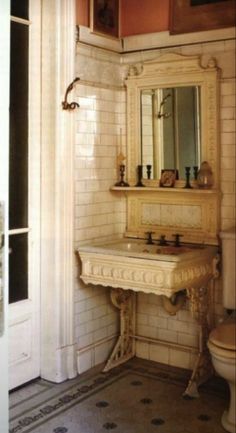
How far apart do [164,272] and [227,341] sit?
413mm

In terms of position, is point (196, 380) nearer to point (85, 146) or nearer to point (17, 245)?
point (17, 245)

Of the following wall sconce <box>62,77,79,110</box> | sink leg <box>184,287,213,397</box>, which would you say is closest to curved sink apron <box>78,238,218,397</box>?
sink leg <box>184,287,213,397</box>

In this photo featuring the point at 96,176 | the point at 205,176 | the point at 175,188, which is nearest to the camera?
the point at 205,176

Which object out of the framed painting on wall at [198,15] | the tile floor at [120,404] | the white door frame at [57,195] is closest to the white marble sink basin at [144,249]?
the white door frame at [57,195]

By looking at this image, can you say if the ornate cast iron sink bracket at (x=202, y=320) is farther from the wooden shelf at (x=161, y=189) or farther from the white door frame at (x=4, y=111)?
the white door frame at (x=4, y=111)

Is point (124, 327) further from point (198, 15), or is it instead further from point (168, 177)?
point (198, 15)

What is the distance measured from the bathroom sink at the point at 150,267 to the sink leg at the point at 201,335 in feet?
0.21

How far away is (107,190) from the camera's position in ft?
9.59

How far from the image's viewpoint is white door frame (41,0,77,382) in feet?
8.46

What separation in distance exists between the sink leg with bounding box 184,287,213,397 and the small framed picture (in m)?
0.55

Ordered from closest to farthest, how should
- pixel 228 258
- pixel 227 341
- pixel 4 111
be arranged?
1. pixel 4 111
2. pixel 227 341
3. pixel 228 258

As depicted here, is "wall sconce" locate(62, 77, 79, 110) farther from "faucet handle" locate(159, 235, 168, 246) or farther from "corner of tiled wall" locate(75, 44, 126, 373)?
"faucet handle" locate(159, 235, 168, 246)

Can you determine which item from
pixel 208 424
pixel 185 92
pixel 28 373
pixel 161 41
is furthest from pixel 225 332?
pixel 161 41

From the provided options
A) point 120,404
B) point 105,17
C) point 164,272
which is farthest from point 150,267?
point 105,17
